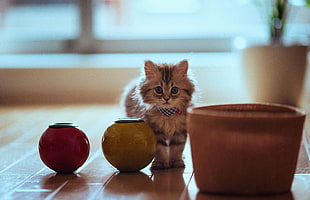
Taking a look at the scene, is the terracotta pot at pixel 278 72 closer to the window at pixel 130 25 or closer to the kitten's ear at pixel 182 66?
the window at pixel 130 25

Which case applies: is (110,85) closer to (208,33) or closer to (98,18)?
(98,18)

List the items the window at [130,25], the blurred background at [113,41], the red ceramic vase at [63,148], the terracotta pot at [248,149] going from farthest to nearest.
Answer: the window at [130,25]
the blurred background at [113,41]
the red ceramic vase at [63,148]
the terracotta pot at [248,149]

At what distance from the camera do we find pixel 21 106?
4375mm

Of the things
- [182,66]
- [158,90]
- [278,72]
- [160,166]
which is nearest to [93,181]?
[160,166]

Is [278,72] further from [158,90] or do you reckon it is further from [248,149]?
[248,149]

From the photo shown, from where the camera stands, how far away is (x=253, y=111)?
1978mm

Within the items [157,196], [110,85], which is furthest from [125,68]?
[157,196]

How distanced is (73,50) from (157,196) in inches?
140

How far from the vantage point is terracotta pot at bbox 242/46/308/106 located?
12.9 ft

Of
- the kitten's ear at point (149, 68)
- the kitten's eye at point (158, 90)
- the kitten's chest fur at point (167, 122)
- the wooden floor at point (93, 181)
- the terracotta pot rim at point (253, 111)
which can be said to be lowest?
the wooden floor at point (93, 181)

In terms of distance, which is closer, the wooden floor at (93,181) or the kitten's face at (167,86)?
the wooden floor at (93,181)

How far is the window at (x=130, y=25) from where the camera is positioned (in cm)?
512

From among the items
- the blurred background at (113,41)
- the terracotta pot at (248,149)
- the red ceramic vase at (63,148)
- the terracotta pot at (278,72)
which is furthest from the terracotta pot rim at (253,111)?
the blurred background at (113,41)

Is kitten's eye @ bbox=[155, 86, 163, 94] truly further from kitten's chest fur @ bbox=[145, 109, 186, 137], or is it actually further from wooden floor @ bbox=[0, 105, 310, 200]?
wooden floor @ bbox=[0, 105, 310, 200]
